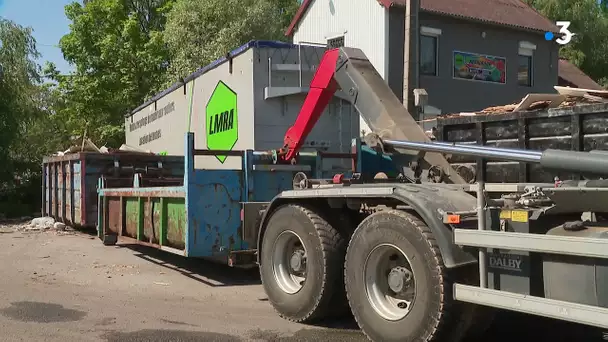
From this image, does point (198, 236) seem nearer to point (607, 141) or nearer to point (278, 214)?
point (278, 214)

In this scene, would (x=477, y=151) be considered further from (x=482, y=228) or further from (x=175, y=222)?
(x=175, y=222)

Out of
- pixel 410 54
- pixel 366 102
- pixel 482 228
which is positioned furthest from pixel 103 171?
pixel 482 228

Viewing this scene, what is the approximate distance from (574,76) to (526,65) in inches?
233

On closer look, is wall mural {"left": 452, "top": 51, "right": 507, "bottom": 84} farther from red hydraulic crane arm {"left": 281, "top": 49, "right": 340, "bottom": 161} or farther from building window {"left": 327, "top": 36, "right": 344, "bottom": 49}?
red hydraulic crane arm {"left": 281, "top": 49, "right": 340, "bottom": 161}

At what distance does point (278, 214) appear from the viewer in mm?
6566

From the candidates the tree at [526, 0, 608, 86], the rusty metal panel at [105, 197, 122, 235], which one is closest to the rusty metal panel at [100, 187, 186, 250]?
the rusty metal panel at [105, 197, 122, 235]

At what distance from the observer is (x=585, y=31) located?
32.8 metres

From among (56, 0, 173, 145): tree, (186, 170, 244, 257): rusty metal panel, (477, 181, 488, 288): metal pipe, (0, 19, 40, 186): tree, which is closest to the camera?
(477, 181, 488, 288): metal pipe

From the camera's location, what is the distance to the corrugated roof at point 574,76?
29.2 meters

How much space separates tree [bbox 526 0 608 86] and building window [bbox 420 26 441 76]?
1180 cm

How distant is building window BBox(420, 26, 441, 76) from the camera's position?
23.0 m

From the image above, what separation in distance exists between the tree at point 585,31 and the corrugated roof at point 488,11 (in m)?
5.68

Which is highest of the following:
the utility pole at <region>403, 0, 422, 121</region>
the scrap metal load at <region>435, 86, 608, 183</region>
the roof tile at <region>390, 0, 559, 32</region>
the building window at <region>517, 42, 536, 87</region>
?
the roof tile at <region>390, 0, 559, 32</region>

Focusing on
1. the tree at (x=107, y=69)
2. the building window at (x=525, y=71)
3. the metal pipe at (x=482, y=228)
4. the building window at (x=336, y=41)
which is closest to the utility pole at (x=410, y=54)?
the building window at (x=336, y=41)
